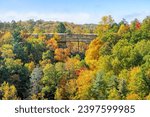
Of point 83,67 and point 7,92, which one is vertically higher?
point 83,67

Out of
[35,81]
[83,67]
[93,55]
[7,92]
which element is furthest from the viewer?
[93,55]

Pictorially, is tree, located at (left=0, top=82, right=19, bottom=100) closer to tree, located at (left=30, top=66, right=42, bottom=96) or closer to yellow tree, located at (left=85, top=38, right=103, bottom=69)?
tree, located at (left=30, top=66, right=42, bottom=96)

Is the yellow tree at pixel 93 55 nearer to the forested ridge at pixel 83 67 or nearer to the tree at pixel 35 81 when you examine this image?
the forested ridge at pixel 83 67

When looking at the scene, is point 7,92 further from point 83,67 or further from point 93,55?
point 93,55

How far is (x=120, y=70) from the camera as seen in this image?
71.7 feet

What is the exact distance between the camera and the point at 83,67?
24219mm

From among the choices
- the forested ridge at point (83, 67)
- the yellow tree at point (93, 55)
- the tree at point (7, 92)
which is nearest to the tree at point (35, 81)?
the forested ridge at point (83, 67)

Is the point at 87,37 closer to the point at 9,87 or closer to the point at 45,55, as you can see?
the point at 45,55

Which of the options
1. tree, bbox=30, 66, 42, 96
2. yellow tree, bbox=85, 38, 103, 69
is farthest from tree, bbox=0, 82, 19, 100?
yellow tree, bbox=85, 38, 103, 69

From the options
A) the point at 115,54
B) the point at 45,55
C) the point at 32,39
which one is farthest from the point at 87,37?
the point at 115,54

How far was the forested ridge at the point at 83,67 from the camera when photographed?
18969mm

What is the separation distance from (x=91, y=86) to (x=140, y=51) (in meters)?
3.87

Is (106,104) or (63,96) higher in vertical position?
(106,104)

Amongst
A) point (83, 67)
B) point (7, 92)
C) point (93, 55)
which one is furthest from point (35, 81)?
point (93, 55)
